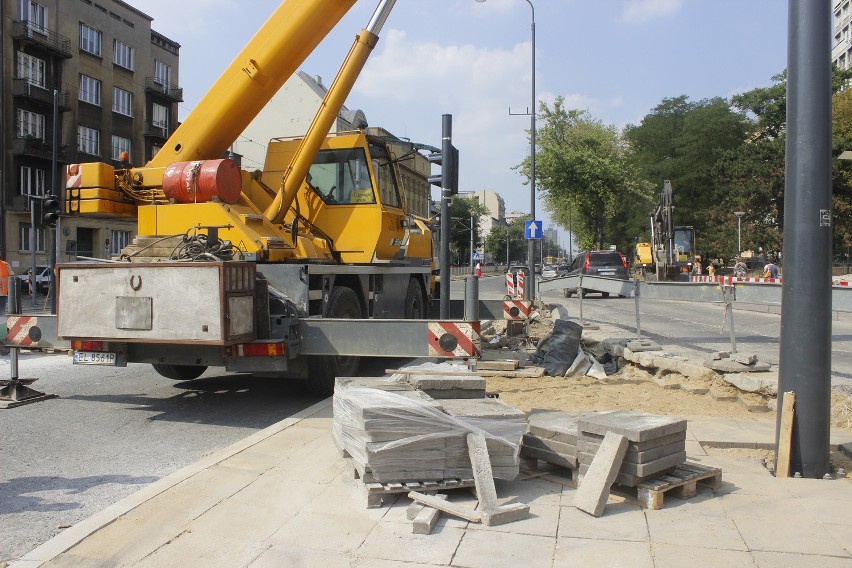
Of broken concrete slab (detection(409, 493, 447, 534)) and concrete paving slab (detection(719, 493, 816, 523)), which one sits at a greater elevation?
broken concrete slab (detection(409, 493, 447, 534))

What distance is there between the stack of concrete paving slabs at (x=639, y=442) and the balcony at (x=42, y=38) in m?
38.0

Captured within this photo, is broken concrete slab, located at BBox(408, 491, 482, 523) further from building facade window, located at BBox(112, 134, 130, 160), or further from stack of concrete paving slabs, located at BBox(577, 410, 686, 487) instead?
building facade window, located at BBox(112, 134, 130, 160)

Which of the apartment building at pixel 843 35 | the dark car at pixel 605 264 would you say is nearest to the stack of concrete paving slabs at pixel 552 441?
the dark car at pixel 605 264

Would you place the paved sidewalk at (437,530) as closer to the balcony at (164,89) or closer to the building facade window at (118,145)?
the building facade window at (118,145)

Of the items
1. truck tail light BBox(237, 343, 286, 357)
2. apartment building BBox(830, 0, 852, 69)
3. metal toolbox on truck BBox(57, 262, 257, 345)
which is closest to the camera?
metal toolbox on truck BBox(57, 262, 257, 345)

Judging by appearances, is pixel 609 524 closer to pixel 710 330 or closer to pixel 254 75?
pixel 254 75

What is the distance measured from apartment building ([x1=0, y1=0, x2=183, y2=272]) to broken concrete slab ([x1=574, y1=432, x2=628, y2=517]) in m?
29.3

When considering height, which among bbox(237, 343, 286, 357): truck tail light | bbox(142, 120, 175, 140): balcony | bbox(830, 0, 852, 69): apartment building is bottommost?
bbox(237, 343, 286, 357): truck tail light

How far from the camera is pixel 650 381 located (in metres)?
8.35

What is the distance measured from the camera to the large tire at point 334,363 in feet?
24.8

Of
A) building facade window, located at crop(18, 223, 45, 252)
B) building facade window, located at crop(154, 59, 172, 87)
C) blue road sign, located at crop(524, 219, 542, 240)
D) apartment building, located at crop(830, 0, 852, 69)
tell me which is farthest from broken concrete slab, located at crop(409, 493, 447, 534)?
apartment building, located at crop(830, 0, 852, 69)

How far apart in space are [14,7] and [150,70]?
9.84m

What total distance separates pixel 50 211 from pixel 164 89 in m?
38.1

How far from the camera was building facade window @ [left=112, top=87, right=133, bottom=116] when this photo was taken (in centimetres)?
4056
